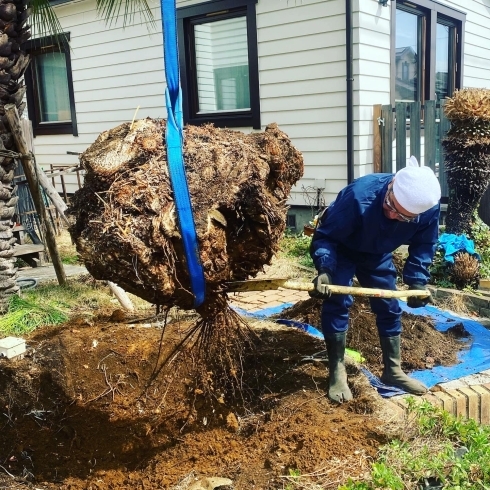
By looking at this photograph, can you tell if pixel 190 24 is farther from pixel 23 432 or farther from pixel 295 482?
pixel 295 482

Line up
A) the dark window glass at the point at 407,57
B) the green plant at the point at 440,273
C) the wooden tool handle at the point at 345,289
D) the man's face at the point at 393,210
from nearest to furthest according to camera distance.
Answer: the wooden tool handle at the point at 345,289, the man's face at the point at 393,210, the green plant at the point at 440,273, the dark window glass at the point at 407,57

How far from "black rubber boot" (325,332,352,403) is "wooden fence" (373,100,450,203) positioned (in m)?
4.41

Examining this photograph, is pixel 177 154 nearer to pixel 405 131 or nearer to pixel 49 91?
pixel 405 131

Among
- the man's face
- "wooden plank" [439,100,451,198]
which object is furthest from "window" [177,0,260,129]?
the man's face

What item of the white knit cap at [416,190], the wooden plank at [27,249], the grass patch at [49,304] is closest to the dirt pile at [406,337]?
the white knit cap at [416,190]

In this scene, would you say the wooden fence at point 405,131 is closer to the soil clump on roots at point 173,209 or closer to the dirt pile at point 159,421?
the dirt pile at point 159,421

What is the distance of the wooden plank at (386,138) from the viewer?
730 centimetres

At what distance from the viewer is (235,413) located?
3.22m

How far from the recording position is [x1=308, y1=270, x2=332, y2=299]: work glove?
308cm

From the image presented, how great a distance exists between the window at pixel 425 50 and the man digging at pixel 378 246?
4771 mm

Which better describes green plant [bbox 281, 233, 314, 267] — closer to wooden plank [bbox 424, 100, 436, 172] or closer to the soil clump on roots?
wooden plank [bbox 424, 100, 436, 172]

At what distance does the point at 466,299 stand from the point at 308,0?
14.5ft

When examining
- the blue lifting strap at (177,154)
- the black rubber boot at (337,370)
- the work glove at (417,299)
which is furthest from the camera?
the work glove at (417,299)

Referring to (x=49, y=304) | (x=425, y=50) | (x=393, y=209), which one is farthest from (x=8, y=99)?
(x=425, y=50)
